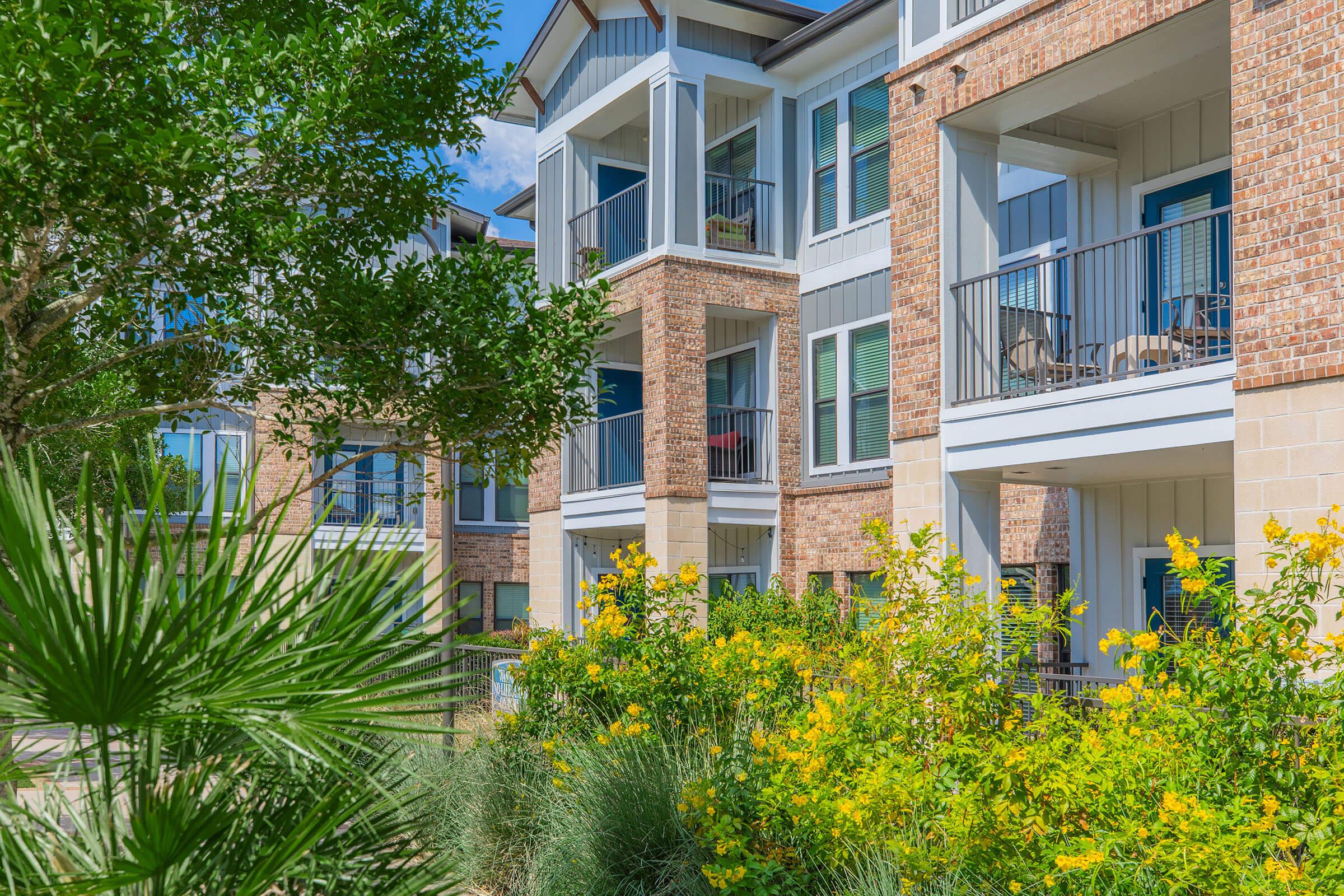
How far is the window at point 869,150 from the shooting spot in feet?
57.2

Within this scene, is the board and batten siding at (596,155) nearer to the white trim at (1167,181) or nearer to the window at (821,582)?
the window at (821,582)

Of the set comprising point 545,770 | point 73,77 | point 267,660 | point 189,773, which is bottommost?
point 545,770

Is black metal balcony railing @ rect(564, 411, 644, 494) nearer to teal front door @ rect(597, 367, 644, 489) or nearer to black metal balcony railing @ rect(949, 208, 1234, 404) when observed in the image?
teal front door @ rect(597, 367, 644, 489)

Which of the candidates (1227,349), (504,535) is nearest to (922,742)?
(1227,349)

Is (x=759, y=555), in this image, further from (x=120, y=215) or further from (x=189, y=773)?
(x=189, y=773)

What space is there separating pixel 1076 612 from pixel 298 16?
6.64m

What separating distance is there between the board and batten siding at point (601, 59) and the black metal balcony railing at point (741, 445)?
5.52m

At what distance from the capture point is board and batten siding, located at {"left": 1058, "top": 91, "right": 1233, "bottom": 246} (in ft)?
40.1

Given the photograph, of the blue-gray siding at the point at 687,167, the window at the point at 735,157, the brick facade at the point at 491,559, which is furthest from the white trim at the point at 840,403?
the brick facade at the point at 491,559

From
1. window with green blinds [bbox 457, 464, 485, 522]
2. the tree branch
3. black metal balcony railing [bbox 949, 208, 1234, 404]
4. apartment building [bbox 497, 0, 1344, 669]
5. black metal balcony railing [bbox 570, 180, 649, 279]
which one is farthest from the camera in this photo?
window with green blinds [bbox 457, 464, 485, 522]

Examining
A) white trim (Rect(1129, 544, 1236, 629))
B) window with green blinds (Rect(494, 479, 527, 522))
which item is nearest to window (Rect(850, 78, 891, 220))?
white trim (Rect(1129, 544, 1236, 629))

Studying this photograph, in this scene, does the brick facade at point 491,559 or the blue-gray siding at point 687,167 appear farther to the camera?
the brick facade at point 491,559

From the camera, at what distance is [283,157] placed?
25.1ft

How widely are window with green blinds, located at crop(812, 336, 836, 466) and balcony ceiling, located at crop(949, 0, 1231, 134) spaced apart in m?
6.22
